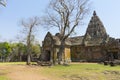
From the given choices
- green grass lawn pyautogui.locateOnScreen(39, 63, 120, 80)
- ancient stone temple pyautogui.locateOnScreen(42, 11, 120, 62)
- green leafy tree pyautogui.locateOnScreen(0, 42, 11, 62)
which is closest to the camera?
green grass lawn pyautogui.locateOnScreen(39, 63, 120, 80)

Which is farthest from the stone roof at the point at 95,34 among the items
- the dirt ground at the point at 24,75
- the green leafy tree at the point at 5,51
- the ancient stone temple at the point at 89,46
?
the green leafy tree at the point at 5,51

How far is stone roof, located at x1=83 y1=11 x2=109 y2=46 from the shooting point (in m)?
56.5

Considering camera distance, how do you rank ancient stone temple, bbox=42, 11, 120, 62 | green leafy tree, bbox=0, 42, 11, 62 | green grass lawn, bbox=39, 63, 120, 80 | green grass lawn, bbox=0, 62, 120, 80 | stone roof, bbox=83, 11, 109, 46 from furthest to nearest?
green leafy tree, bbox=0, 42, 11, 62 → stone roof, bbox=83, 11, 109, 46 → ancient stone temple, bbox=42, 11, 120, 62 → green grass lawn, bbox=39, 63, 120, 80 → green grass lawn, bbox=0, 62, 120, 80

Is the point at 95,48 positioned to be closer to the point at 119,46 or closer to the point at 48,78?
the point at 119,46

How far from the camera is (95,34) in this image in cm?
5950

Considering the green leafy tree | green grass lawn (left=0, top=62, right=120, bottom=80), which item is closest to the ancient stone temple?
green grass lawn (left=0, top=62, right=120, bottom=80)

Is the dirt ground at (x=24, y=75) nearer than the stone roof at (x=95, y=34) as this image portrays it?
Yes

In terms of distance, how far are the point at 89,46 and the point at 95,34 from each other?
4874 mm

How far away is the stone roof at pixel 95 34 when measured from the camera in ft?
185

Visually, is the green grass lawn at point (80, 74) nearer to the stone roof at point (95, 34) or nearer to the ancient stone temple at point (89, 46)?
the ancient stone temple at point (89, 46)

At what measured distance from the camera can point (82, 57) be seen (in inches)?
2275

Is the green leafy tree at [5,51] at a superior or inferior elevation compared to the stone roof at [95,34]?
inferior

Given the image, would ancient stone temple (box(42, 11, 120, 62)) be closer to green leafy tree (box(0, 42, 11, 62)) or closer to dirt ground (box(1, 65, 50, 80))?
dirt ground (box(1, 65, 50, 80))

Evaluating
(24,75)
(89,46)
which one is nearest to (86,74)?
(24,75)
